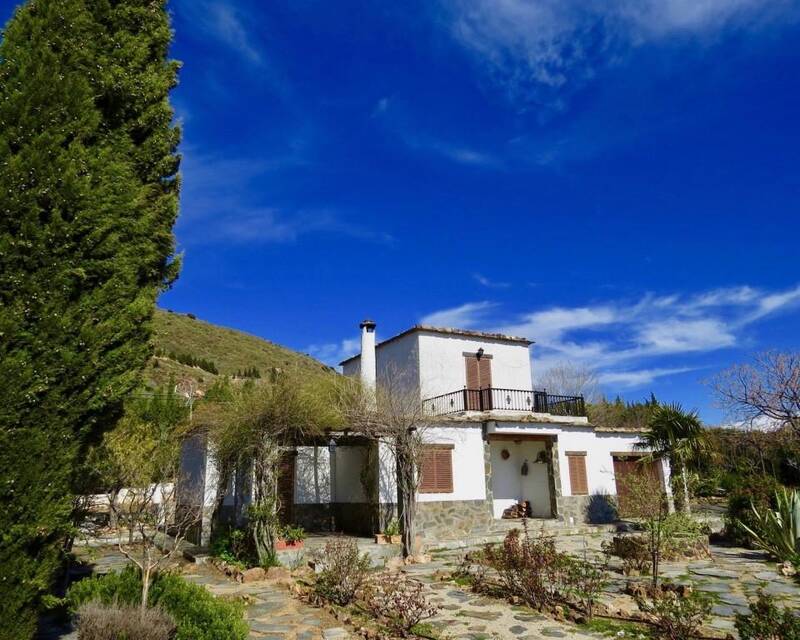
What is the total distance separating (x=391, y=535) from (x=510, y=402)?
381 inches

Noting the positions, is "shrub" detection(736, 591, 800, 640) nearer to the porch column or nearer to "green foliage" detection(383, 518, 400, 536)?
"green foliage" detection(383, 518, 400, 536)

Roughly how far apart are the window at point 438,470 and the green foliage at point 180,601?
9.71 meters

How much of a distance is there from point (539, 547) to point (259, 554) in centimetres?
608

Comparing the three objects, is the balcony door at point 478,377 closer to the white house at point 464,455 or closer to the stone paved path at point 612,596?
the white house at point 464,455

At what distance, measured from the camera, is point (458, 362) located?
23.0m

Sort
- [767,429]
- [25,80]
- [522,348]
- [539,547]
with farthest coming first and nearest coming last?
[522,348] → [767,429] → [539,547] → [25,80]

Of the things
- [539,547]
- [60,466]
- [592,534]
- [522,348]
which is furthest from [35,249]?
[522,348]

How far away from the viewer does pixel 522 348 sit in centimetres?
2461

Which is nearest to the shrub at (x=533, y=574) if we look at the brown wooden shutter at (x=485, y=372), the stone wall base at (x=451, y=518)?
the stone wall base at (x=451, y=518)

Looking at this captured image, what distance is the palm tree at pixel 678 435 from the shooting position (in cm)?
1822

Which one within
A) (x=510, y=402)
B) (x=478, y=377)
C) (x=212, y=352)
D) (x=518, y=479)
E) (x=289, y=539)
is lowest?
(x=289, y=539)

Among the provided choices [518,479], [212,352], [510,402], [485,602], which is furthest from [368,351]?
[212,352]

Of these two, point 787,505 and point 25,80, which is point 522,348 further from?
point 25,80

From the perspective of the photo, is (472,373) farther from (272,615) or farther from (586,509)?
(272,615)
